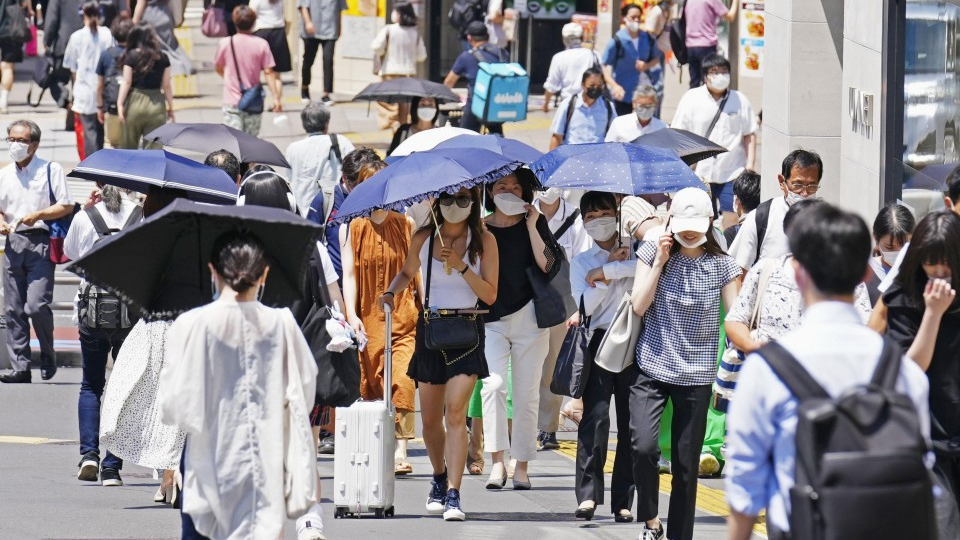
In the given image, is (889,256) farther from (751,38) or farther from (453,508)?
(751,38)

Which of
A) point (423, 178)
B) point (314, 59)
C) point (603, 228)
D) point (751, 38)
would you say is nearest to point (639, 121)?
point (603, 228)

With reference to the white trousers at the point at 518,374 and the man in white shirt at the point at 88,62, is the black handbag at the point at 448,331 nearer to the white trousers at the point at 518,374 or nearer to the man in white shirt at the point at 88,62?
the white trousers at the point at 518,374

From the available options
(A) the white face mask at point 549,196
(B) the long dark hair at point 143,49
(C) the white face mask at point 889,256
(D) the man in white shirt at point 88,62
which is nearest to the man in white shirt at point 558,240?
(A) the white face mask at point 549,196

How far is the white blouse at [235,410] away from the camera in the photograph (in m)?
5.74

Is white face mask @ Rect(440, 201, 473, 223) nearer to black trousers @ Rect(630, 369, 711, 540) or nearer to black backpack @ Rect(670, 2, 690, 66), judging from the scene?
black trousers @ Rect(630, 369, 711, 540)

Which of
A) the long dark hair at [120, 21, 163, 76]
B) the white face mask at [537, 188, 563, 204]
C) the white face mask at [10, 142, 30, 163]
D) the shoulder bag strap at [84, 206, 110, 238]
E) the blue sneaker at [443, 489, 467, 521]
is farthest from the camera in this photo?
the long dark hair at [120, 21, 163, 76]

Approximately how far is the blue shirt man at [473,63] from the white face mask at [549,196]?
24.4 ft

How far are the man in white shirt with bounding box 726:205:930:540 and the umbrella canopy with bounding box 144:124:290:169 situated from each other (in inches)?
274

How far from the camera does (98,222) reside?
955cm

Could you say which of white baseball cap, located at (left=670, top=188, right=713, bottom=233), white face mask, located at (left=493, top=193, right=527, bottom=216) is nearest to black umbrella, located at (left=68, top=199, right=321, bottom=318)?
white baseball cap, located at (left=670, top=188, right=713, bottom=233)

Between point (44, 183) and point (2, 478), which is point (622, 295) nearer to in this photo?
point (2, 478)

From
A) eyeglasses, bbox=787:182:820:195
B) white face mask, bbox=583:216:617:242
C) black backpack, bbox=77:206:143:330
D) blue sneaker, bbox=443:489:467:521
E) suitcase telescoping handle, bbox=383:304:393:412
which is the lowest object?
blue sneaker, bbox=443:489:467:521

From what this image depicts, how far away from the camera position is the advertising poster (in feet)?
65.4

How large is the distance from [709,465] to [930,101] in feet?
10.2
